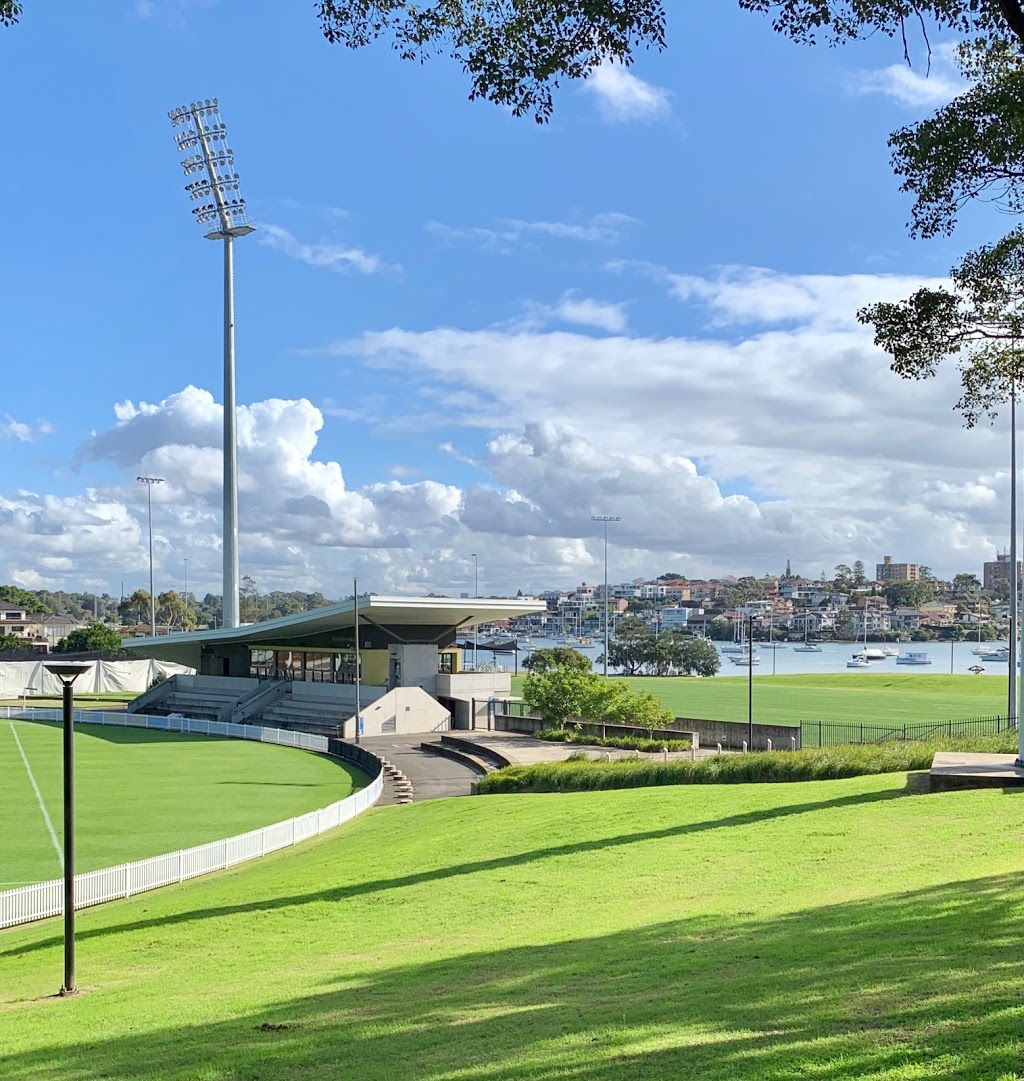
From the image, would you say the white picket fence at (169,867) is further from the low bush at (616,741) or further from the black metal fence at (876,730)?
the black metal fence at (876,730)

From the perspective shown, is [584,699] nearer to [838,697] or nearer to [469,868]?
[469,868]

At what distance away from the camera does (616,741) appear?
43125mm

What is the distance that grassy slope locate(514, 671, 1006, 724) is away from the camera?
63.8m

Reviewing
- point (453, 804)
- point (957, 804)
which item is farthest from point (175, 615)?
point (957, 804)

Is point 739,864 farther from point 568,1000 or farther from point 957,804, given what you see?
point 568,1000

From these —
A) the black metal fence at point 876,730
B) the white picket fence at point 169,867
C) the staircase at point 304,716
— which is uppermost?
the white picket fence at point 169,867

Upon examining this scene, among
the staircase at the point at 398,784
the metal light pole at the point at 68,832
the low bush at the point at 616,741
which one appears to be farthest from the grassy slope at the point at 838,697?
the metal light pole at the point at 68,832

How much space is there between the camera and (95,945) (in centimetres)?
1475

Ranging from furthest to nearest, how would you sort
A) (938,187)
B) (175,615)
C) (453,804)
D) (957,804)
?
(175,615)
(453,804)
(957,804)
(938,187)

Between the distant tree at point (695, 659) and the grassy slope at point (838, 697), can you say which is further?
the distant tree at point (695, 659)

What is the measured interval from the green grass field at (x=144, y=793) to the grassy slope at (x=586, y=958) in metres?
6.10

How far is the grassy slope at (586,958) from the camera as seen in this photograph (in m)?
7.14

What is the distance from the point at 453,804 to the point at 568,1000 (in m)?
17.2

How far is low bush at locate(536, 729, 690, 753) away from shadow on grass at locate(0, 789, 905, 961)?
2105cm
